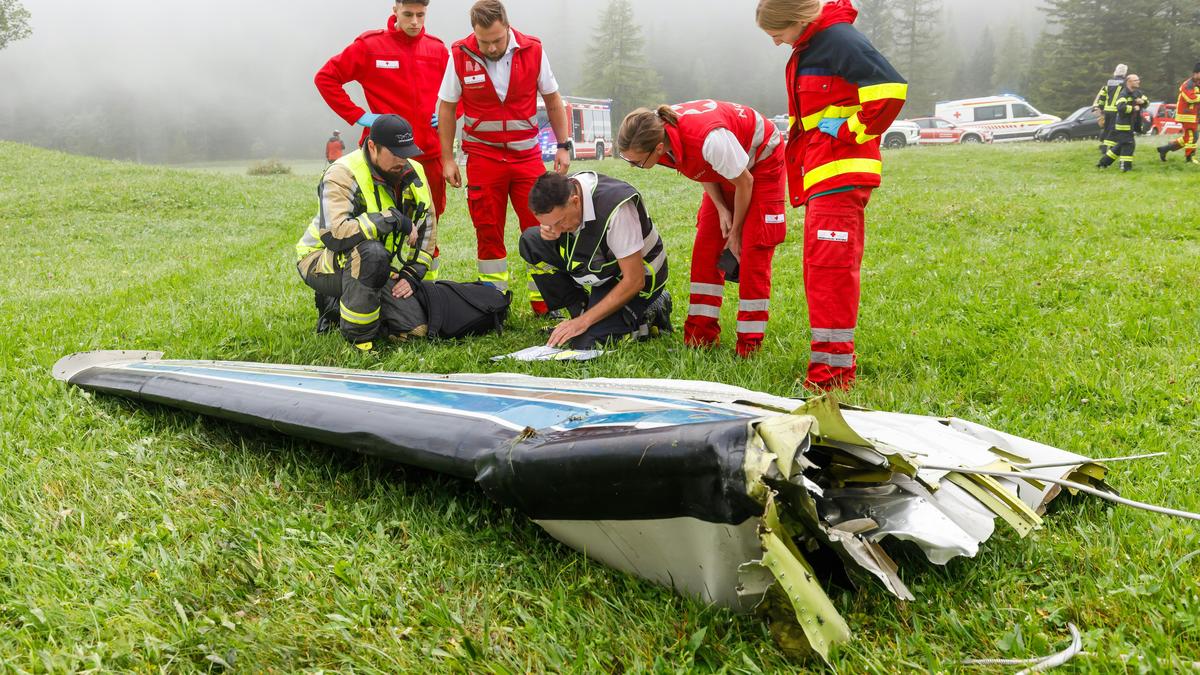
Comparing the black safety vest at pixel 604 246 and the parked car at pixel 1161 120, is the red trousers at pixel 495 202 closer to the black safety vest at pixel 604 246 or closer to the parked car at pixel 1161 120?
the black safety vest at pixel 604 246

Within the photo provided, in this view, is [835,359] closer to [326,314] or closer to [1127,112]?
[326,314]

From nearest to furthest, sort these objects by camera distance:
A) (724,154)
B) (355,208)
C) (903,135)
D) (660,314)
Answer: (724,154)
(355,208)
(660,314)
(903,135)

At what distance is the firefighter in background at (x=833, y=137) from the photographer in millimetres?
3180

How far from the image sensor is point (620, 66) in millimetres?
66312

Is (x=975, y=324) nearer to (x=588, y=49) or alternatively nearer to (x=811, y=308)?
(x=811, y=308)

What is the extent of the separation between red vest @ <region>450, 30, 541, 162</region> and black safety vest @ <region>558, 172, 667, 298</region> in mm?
1077

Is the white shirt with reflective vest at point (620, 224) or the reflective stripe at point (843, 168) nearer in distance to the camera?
the reflective stripe at point (843, 168)

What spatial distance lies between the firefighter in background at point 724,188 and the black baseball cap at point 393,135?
4.35 ft

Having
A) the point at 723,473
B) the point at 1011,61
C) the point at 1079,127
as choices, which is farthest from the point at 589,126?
the point at 1011,61

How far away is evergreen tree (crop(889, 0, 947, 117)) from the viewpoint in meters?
68.6

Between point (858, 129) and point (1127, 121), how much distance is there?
13516 mm

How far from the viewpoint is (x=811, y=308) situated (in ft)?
11.4

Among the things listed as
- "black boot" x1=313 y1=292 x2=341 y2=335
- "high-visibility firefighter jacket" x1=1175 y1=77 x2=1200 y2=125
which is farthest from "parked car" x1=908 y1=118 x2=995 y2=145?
"black boot" x1=313 y1=292 x2=341 y2=335

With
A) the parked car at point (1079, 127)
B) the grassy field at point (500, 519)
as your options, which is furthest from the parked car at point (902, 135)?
the grassy field at point (500, 519)
